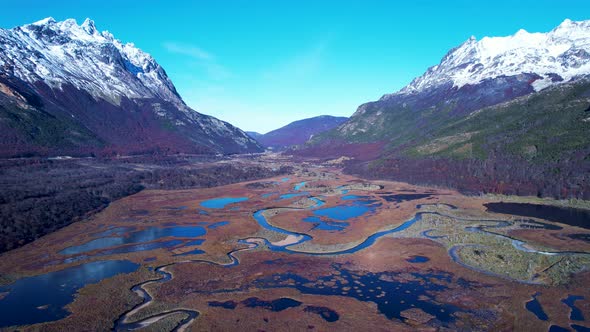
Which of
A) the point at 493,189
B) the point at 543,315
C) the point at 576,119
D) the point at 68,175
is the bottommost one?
the point at 543,315

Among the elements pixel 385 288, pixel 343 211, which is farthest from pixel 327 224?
pixel 385 288

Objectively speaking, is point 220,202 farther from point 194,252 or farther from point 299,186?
point 194,252

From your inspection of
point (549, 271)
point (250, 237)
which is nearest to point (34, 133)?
point (250, 237)

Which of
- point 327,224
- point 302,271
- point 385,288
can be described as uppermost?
point 327,224

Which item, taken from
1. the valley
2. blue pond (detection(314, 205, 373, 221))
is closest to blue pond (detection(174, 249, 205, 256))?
the valley

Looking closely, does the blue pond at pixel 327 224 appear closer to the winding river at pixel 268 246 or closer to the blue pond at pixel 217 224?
the winding river at pixel 268 246

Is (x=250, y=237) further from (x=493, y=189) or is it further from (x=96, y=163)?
(x=96, y=163)
